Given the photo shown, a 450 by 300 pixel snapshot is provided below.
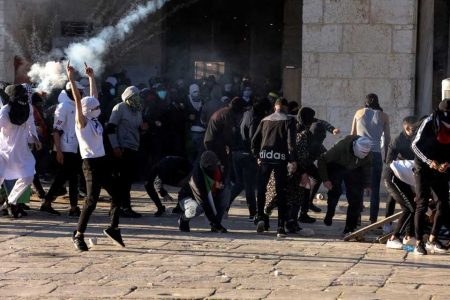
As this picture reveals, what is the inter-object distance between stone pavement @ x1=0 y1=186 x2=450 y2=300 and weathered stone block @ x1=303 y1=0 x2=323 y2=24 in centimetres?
427

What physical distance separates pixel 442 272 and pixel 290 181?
311cm

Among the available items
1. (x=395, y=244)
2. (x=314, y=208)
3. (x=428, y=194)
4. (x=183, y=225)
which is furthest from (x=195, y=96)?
(x=428, y=194)

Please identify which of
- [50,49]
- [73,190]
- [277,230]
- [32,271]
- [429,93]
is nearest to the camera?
[32,271]

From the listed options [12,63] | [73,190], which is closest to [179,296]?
[73,190]

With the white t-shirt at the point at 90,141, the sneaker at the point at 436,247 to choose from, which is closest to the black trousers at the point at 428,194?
the sneaker at the point at 436,247

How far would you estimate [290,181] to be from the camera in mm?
12359

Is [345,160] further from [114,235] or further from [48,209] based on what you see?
[48,209]

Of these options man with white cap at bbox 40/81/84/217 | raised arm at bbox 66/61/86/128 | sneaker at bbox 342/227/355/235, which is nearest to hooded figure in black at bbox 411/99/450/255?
sneaker at bbox 342/227/355/235

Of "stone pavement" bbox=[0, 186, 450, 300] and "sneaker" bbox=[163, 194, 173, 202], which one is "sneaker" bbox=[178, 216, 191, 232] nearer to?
"stone pavement" bbox=[0, 186, 450, 300]

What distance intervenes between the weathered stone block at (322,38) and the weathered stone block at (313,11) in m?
0.09

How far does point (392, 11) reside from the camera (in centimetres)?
1568

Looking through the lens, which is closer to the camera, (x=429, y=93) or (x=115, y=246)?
(x=115, y=246)

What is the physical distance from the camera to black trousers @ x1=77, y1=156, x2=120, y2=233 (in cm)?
1057

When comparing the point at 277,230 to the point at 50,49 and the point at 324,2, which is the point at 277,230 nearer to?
the point at 324,2
